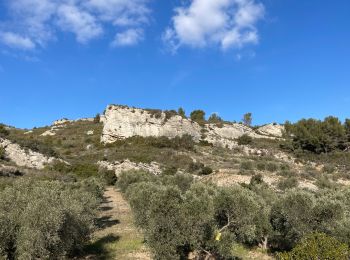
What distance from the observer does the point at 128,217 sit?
3844 centimetres

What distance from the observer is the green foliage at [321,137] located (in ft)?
299

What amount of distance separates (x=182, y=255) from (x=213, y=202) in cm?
474

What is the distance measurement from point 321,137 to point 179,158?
3923cm

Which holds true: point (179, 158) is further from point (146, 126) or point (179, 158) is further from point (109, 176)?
point (146, 126)

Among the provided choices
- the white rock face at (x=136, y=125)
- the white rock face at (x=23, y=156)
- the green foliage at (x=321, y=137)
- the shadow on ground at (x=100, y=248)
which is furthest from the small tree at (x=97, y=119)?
the shadow on ground at (x=100, y=248)

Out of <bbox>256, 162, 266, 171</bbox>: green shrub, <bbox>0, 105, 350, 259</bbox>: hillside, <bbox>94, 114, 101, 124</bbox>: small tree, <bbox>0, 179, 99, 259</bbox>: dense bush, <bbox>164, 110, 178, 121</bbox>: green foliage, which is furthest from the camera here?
<bbox>94, 114, 101, 124</bbox>: small tree

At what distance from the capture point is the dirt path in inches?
989

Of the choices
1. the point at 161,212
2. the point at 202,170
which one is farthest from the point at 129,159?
the point at 161,212

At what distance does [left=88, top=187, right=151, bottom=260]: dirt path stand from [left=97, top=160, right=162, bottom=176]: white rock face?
2001 centimetres

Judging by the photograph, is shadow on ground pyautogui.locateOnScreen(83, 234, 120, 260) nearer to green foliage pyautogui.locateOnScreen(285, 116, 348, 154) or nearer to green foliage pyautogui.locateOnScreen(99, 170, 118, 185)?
green foliage pyautogui.locateOnScreen(99, 170, 118, 185)

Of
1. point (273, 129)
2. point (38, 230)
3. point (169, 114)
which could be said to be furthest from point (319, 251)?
point (273, 129)

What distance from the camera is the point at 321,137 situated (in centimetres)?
9150

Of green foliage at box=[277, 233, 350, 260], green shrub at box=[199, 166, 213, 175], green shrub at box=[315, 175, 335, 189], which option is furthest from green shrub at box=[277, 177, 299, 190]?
green foliage at box=[277, 233, 350, 260]

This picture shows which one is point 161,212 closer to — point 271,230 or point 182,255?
point 182,255
